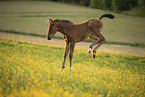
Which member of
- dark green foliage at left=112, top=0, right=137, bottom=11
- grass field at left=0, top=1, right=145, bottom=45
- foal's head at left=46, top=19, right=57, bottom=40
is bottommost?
foal's head at left=46, top=19, right=57, bottom=40

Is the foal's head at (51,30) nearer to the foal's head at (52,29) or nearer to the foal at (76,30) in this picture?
the foal's head at (52,29)

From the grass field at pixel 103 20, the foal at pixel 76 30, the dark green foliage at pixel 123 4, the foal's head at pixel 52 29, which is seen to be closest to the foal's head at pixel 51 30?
the foal's head at pixel 52 29

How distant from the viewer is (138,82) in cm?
861

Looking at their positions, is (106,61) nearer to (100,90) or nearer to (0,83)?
(100,90)

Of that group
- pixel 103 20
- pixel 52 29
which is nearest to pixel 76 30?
pixel 52 29

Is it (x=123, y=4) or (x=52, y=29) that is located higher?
(x=123, y=4)

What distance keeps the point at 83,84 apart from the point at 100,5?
5670 cm

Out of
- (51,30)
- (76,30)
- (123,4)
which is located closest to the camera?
(51,30)

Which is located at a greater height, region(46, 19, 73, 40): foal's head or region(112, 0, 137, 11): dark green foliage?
region(112, 0, 137, 11): dark green foliage

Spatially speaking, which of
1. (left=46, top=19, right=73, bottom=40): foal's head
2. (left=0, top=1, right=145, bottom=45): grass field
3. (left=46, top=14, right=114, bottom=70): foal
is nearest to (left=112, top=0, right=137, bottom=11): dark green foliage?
(left=0, top=1, right=145, bottom=45): grass field

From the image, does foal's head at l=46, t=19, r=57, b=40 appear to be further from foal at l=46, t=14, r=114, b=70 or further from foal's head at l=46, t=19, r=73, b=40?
foal at l=46, t=14, r=114, b=70

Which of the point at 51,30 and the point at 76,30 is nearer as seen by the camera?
the point at 51,30

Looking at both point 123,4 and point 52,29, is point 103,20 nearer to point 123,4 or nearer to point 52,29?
point 123,4

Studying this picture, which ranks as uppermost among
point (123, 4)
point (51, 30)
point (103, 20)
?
point (123, 4)
